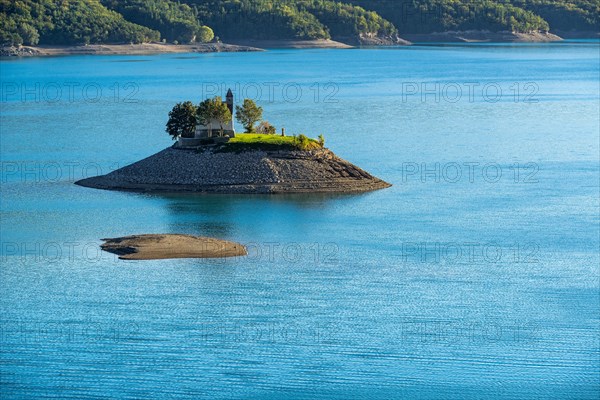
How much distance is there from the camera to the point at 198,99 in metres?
134

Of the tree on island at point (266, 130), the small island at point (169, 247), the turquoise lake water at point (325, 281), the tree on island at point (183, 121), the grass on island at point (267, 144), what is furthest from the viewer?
the tree on island at point (266, 130)

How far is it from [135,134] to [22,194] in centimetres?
3206

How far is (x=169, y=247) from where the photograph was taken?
5916 centimetres

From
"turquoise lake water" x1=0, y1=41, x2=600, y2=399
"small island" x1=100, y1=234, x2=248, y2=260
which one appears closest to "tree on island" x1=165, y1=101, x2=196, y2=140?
"turquoise lake water" x1=0, y1=41, x2=600, y2=399

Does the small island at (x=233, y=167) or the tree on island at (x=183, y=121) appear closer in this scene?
the small island at (x=233, y=167)

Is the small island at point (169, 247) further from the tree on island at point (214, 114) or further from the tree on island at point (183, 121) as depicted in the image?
the tree on island at point (183, 121)

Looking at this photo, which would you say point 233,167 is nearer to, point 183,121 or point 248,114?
point 183,121

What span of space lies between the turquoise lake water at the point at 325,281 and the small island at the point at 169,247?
0.93 m

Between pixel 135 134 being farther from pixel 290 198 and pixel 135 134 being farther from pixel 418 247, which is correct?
pixel 418 247

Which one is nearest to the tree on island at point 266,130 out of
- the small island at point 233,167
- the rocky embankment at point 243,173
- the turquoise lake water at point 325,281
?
the small island at point 233,167

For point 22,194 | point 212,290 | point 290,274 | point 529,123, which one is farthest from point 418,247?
point 529,123

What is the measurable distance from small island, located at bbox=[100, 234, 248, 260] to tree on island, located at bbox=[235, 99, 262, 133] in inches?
772

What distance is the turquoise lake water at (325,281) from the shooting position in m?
41.9

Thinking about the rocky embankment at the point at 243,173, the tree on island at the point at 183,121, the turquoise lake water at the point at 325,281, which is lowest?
the turquoise lake water at the point at 325,281
